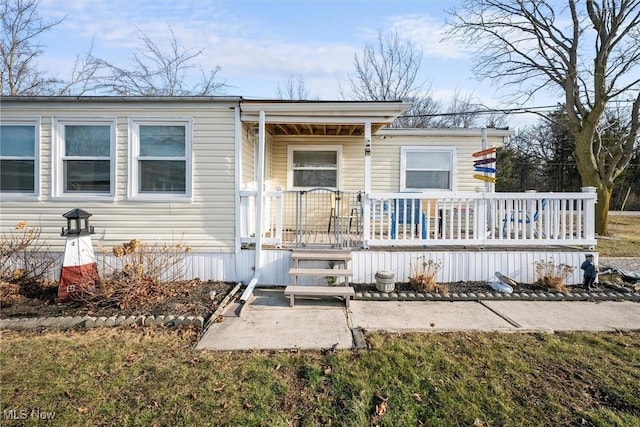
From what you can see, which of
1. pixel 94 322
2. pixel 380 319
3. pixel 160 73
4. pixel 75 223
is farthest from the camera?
pixel 160 73

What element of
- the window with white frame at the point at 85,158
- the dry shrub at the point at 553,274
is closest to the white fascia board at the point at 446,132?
the dry shrub at the point at 553,274

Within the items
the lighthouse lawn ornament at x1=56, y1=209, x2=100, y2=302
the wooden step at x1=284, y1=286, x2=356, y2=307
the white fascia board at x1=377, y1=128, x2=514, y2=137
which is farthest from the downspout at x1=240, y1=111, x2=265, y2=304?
the white fascia board at x1=377, y1=128, x2=514, y2=137

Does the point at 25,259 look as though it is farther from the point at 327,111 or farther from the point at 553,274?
the point at 553,274

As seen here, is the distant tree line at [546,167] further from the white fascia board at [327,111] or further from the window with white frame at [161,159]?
the window with white frame at [161,159]

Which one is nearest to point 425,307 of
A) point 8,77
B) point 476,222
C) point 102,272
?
point 476,222

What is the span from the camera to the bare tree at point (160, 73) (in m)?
16.9

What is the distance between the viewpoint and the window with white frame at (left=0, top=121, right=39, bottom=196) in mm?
5465

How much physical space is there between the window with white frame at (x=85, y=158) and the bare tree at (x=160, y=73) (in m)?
14.1

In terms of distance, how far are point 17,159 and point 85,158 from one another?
1193mm

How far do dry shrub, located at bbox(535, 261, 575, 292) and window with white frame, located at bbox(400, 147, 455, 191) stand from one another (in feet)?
10.4

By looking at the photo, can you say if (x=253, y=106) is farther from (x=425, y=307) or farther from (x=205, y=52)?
(x=205, y=52)

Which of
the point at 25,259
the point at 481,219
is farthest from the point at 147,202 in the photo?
the point at 481,219

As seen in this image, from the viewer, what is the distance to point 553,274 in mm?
5391

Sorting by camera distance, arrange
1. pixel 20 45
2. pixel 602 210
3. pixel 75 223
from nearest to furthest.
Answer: pixel 75 223 < pixel 602 210 < pixel 20 45
